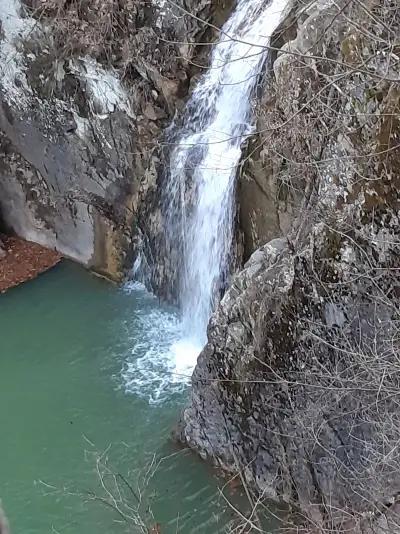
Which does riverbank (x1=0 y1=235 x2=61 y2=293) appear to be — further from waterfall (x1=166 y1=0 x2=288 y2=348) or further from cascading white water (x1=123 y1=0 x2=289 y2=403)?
waterfall (x1=166 y1=0 x2=288 y2=348)

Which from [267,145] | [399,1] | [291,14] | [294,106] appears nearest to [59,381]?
[267,145]

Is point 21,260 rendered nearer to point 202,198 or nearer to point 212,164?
point 202,198

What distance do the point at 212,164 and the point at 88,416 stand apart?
3.15 meters

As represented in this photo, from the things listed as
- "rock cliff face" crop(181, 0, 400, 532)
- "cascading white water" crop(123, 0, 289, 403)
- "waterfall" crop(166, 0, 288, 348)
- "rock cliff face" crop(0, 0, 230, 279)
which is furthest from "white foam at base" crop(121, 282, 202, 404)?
"rock cliff face" crop(0, 0, 230, 279)

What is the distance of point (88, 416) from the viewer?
24.5ft

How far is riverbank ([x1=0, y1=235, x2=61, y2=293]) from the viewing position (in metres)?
10.3

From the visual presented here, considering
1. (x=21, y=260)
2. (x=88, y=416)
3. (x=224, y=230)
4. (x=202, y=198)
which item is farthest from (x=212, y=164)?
(x=21, y=260)

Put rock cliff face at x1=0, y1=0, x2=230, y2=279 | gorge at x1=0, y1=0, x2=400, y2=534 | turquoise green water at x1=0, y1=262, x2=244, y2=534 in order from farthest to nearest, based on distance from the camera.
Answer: rock cliff face at x1=0, y1=0, x2=230, y2=279, turquoise green water at x1=0, y1=262, x2=244, y2=534, gorge at x1=0, y1=0, x2=400, y2=534

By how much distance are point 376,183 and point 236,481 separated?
3.02m

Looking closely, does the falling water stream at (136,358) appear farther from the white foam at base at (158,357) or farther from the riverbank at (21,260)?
the riverbank at (21,260)

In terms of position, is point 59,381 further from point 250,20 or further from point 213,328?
point 250,20

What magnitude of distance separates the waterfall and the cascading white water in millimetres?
11

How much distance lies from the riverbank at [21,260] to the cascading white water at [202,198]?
2325mm

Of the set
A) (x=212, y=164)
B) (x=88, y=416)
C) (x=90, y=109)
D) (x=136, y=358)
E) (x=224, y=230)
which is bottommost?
(x=88, y=416)
